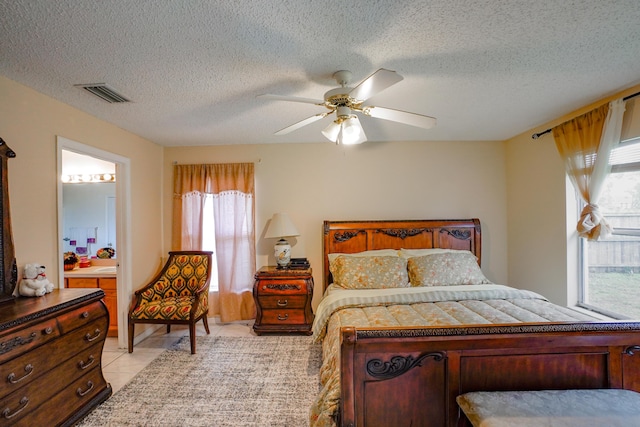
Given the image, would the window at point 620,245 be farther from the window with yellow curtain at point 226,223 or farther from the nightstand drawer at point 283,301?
the window with yellow curtain at point 226,223

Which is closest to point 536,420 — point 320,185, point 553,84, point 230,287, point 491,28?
point 491,28

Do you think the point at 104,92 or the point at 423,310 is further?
the point at 423,310

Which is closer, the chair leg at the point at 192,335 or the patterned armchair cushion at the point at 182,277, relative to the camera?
the chair leg at the point at 192,335

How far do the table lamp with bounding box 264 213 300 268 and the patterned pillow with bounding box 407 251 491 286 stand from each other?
1.45 metres

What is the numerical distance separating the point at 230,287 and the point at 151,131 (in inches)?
83.2

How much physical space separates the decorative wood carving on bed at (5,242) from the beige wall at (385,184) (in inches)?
86.5

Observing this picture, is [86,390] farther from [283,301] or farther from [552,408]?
[552,408]

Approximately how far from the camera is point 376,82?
154 cm

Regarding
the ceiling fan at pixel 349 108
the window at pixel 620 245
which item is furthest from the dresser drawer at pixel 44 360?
the window at pixel 620 245

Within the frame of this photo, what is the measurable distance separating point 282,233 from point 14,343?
2318 millimetres

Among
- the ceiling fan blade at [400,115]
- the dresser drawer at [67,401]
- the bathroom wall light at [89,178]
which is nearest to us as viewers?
the dresser drawer at [67,401]

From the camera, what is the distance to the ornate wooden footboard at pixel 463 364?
1.41 m

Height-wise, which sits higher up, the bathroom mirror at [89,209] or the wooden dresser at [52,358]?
the bathroom mirror at [89,209]

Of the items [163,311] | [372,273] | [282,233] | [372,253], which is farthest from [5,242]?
[372,253]
